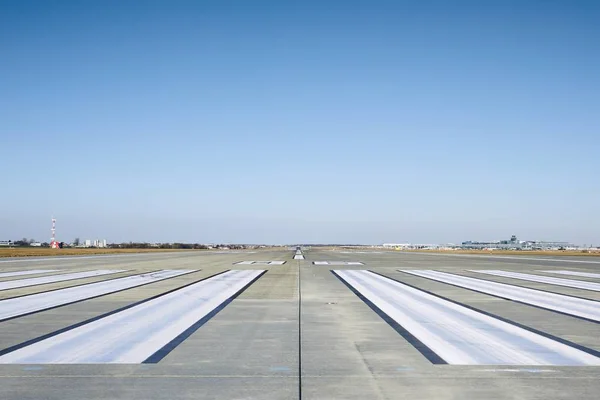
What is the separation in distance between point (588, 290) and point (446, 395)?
12773 mm

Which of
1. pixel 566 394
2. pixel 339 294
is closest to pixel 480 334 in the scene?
pixel 566 394

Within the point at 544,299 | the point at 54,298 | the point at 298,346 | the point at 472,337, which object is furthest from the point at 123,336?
the point at 544,299

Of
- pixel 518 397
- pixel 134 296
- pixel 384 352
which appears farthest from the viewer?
pixel 134 296

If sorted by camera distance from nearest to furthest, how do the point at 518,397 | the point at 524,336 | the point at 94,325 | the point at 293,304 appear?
the point at 518,397 → the point at 524,336 → the point at 94,325 → the point at 293,304

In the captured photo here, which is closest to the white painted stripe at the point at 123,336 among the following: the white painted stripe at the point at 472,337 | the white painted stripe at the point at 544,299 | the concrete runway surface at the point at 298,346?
the concrete runway surface at the point at 298,346

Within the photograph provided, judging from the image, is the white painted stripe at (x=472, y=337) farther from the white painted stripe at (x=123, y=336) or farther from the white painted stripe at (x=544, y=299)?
the white painted stripe at (x=123, y=336)

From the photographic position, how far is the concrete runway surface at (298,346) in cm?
532

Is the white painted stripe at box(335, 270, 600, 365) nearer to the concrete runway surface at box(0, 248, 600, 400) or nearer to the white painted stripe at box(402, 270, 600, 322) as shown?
the concrete runway surface at box(0, 248, 600, 400)

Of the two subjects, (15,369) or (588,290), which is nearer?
(15,369)

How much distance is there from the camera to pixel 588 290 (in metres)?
15.5

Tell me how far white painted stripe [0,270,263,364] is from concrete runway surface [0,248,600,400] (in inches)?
0.8

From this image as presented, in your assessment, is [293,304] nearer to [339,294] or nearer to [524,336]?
[339,294]

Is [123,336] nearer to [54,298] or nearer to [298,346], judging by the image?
[298,346]

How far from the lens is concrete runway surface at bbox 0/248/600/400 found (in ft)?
17.4
